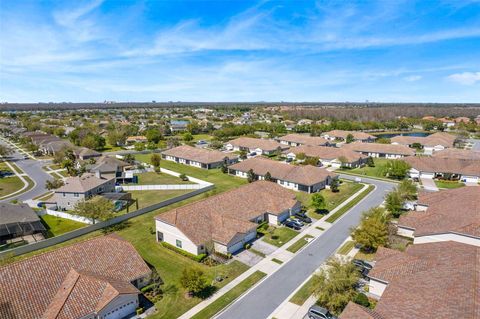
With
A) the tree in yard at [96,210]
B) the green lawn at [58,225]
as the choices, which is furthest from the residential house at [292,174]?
the green lawn at [58,225]

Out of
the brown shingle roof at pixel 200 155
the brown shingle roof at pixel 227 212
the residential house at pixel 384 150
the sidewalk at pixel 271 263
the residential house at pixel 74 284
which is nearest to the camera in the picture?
the residential house at pixel 74 284

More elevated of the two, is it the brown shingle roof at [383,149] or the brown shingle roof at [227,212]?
the brown shingle roof at [383,149]

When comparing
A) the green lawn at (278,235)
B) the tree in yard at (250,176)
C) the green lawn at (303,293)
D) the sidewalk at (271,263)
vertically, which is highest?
the tree in yard at (250,176)

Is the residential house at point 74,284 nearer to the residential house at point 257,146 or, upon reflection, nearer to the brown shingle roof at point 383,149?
the residential house at point 257,146

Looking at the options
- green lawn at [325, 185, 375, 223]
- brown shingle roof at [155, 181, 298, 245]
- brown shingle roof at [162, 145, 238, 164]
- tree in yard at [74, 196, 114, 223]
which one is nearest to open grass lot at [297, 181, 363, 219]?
green lawn at [325, 185, 375, 223]

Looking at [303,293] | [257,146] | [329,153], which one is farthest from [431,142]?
[303,293]

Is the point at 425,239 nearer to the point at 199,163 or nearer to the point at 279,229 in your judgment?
the point at 279,229

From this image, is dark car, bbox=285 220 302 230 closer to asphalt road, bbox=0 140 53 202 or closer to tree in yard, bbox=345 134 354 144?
asphalt road, bbox=0 140 53 202

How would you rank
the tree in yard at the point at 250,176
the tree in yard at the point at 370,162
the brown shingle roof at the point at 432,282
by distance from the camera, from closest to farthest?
1. the brown shingle roof at the point at 432,282
2. the tree in yard at the point at 250,176
3. the tree in yard at the point at 370,162
